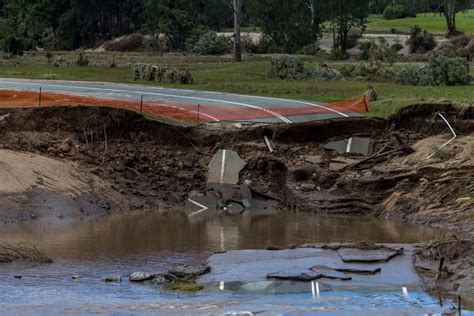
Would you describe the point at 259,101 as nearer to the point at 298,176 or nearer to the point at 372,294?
the point at 298,176

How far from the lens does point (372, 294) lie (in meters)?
17.4

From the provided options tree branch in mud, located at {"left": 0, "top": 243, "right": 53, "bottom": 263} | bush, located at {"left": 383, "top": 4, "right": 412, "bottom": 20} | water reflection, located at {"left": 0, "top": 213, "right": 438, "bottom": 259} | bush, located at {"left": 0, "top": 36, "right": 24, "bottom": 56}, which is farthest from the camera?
bush, located at {"left": 383, "top": 4, "right": 412, "bottom": 20}

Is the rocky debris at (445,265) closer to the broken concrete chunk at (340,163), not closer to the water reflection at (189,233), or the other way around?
the water reflection at (189,233)

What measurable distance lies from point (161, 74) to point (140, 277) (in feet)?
106

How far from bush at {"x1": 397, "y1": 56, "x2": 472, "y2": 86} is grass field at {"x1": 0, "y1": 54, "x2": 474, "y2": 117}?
3.98 feet

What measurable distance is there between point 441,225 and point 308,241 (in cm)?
401

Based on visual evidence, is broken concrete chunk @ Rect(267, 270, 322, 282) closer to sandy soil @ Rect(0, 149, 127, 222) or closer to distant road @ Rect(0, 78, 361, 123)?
sandy soil @ Rect(0, 149, 127, 222)

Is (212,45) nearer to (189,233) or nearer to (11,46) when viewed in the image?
(11,46)

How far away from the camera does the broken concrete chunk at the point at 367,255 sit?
1948 cm

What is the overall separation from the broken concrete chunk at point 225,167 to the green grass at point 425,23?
70294mm

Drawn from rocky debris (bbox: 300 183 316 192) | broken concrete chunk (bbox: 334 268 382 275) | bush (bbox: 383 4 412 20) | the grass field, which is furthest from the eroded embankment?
bush (bbox: 383 4 412 20)

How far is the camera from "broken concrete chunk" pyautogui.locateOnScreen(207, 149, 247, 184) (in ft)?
99.0

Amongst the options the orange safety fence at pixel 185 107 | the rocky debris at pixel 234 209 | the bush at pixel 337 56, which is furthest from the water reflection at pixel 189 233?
the bush at pixel 337 56

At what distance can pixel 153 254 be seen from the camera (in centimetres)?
2188
